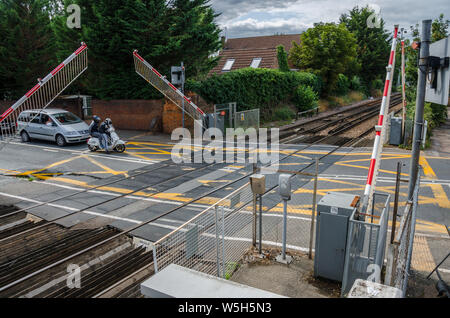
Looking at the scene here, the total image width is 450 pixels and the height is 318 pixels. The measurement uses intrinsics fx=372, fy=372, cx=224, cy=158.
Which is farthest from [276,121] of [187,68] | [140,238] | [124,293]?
[124,293]

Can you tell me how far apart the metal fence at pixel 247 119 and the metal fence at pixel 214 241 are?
1456 cm

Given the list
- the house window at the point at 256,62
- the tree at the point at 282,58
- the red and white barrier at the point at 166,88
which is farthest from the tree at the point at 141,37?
the house window at the point at 256,62

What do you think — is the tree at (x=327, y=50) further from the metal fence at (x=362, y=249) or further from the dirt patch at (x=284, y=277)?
the metal fence at (x=362, y=249)

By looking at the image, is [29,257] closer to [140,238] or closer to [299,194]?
[140,238]

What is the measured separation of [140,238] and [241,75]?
58.4 ft

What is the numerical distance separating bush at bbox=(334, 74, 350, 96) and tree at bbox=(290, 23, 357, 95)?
173 inches

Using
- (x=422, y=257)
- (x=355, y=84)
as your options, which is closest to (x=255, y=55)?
(x=355, y=84)

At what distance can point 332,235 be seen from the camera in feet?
19.2

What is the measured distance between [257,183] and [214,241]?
4.28 ft

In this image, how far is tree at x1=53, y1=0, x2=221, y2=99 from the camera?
20594mm

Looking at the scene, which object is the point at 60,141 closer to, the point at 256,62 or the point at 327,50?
the point at 256,62

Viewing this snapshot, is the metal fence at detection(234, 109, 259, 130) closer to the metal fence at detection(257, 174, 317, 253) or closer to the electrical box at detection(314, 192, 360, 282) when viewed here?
the metal fence at detection(257, 174, 317, 253)

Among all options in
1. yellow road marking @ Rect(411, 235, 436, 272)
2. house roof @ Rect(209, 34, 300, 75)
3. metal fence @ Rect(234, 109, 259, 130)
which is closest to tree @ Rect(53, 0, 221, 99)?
metal fence @ Rect(234, 109, 259, 130)
